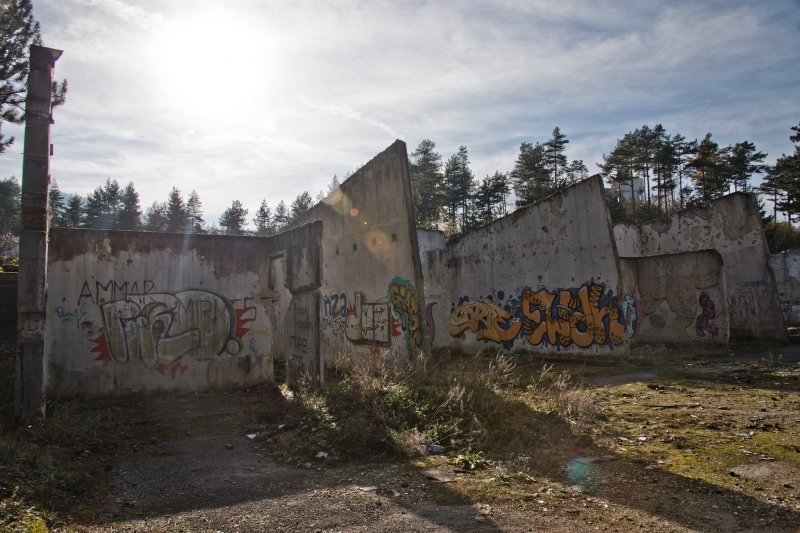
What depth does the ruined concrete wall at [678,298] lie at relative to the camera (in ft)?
44.0

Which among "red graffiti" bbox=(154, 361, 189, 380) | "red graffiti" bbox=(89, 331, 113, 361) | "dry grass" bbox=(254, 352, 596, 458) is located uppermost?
"red graffiti" bbox=(89, 331, 113, 361)

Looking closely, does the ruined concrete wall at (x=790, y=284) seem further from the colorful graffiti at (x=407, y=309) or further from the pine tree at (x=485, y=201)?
the pine tree at (x=485, y=201)

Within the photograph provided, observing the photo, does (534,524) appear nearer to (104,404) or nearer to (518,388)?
(518,388)

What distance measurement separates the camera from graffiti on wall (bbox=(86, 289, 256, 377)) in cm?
862

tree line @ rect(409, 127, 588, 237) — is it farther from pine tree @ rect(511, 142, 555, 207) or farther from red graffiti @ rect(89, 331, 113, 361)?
red graffiti @ rect(89, 331, 113, 361)

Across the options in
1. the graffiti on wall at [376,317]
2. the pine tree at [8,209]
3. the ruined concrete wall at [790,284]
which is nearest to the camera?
the graffiti on wall at [376,317]

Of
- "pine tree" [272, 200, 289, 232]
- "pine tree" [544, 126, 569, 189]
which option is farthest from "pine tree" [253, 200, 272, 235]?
"pine tree" [544, 126, 569, 189]

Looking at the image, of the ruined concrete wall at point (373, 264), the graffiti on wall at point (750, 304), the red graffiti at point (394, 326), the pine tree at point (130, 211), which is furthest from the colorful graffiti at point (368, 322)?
the pine tree at point (130, 211)

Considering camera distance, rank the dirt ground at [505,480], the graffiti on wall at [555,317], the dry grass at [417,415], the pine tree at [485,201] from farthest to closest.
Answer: the pine tree at [485,201], the graffiti on wall at [555,317], the dry grass at [417,415], the dirt ground at [505,480]

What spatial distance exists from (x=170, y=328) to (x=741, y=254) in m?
15.6

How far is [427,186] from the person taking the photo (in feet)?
→ 153

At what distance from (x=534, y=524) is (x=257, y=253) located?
7.64 metres

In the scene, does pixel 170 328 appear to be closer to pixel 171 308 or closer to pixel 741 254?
pixel 171 308

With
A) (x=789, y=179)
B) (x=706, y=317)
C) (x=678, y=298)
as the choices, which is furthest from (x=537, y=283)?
(x=789, y=179)
